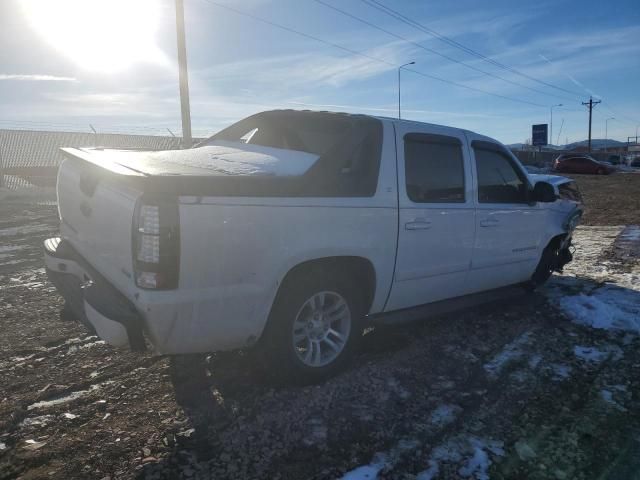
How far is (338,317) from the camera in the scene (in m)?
3.74

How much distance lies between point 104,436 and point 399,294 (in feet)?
7.63

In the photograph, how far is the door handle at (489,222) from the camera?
15.5 ft

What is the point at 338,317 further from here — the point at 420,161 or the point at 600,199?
the point at 600,199

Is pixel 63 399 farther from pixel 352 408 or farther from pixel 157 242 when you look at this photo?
pixel 352 408

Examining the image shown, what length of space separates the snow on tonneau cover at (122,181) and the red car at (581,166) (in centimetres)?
4322

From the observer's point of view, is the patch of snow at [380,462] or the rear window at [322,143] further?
the rear window at [322,143]

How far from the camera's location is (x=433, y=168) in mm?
4316

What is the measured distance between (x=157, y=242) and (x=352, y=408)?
167 cm

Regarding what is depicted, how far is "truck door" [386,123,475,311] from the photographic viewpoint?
4.02 m

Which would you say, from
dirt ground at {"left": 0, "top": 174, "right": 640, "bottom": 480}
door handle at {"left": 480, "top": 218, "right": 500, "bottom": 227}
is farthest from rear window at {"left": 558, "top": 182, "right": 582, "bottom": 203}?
door handle at {"left": 480, "top": 218, "right": 500, "bottom": 227}

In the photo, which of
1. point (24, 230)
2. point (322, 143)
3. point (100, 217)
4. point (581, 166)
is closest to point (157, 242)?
point (100, 217)

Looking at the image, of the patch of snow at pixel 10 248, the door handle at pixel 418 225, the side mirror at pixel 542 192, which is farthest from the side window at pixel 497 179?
the patch of snow at pixel 10 248

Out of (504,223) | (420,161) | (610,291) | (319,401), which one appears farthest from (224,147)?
(610,291)

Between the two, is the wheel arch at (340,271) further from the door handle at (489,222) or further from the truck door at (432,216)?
the door handle at (489,222)
